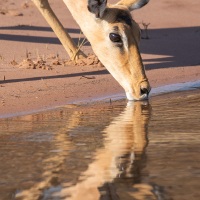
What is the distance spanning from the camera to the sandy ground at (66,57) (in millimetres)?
10320

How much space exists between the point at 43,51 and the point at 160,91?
322 centimetres

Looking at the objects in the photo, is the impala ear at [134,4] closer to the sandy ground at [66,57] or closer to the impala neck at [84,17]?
the impala neck at [84,17]

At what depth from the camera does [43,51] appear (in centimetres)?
1360

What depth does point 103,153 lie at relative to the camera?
6.75 m

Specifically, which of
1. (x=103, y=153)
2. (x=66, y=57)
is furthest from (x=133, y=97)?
(x=66, y=57)

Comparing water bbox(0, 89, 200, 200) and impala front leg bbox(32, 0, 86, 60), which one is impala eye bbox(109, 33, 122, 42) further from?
impala front leg bbox(32, 0, 86, 60)

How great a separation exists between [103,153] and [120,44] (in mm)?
3314

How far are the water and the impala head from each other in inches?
11.0

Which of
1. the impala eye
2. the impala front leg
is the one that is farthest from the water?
the impala front leg

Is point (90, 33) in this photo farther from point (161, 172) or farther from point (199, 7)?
point (199, 7)

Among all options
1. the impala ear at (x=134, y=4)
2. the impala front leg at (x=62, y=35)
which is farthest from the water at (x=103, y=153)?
the impala front leg at (x=62, y=35)

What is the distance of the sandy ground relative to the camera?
33.9ft

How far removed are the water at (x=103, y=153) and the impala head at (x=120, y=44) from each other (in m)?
0.28

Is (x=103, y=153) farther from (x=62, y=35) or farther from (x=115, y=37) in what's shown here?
(x=62, y=35)
